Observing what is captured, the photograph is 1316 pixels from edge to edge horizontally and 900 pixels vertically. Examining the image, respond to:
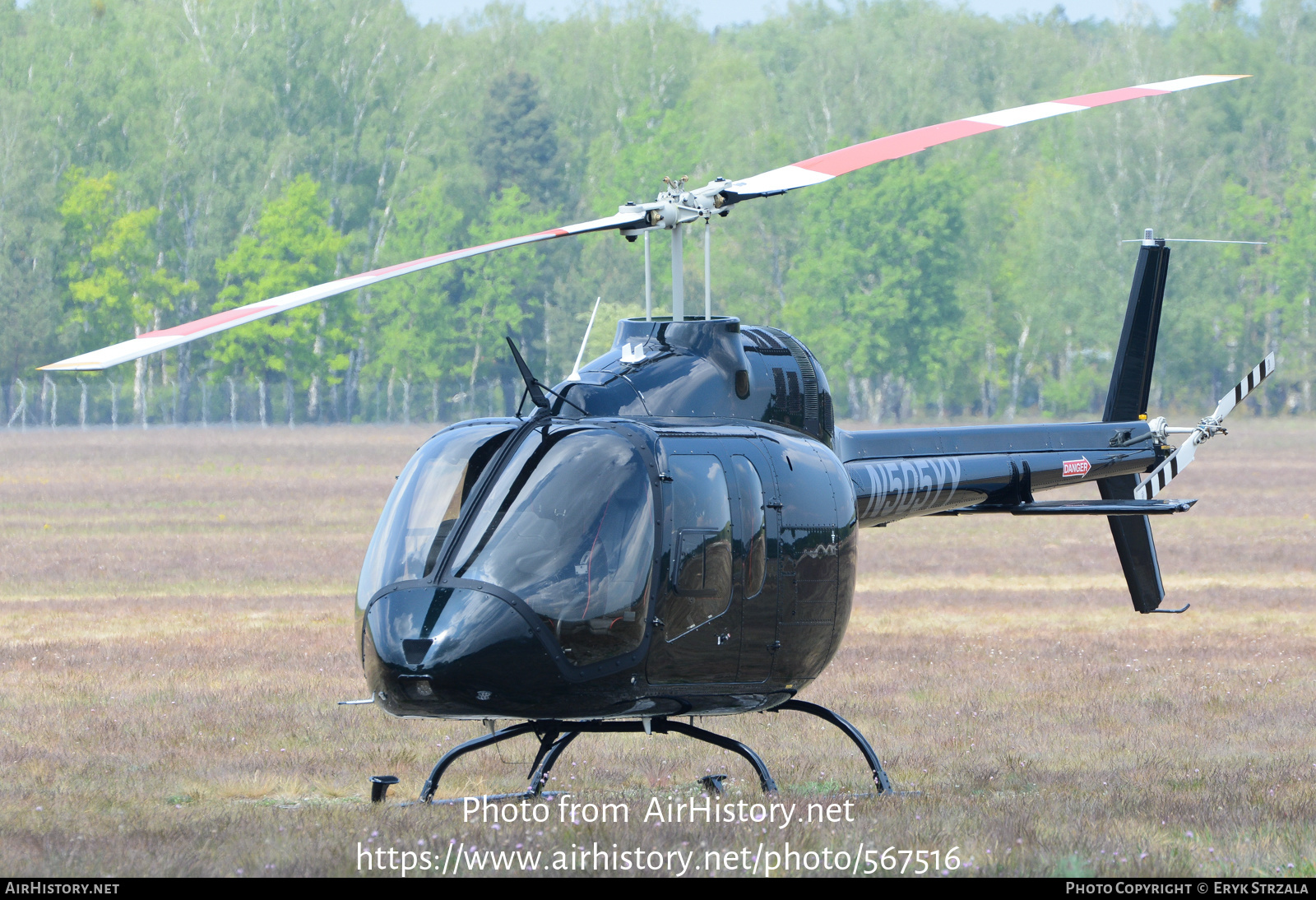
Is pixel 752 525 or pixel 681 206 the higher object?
pixel 681 206

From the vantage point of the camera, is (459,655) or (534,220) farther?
(534,220)

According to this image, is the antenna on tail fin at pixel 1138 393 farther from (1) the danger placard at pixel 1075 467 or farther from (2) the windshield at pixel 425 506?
(2) the windshield at pixel 425 506

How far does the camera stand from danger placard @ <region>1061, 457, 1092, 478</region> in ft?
35.6

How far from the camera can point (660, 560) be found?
7602 millimetres

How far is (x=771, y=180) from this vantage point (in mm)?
8906

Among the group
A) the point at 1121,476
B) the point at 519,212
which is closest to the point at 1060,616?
the point at 1121,476

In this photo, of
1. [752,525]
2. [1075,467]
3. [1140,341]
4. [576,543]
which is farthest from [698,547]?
[1140,341]

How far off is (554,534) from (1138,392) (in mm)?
6272

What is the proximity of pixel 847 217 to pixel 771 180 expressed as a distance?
227 ft

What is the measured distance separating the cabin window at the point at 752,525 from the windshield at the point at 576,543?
54 centimetres

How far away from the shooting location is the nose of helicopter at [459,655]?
7.27 meters

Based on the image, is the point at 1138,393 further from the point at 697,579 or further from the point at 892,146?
the point at 697,579

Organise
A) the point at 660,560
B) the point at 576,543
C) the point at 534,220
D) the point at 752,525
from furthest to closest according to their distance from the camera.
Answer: the point at 534,220 < the point at 752,525 < the point at 660,560 < the point at 576,543

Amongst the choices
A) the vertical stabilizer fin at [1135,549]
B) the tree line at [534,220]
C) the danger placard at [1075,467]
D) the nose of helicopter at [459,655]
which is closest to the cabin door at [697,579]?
the nose of helicopter at [459,655]
